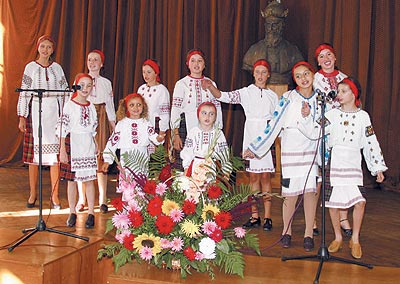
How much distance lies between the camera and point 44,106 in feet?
17.5

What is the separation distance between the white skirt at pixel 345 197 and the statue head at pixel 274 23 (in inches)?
112

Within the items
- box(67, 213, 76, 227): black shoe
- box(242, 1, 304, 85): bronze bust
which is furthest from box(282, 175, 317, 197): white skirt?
box(242, 1, 304, 85): bronze bust

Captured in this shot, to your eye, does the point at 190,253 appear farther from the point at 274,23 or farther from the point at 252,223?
the point at 274,23

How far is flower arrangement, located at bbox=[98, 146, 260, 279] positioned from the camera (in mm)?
3404

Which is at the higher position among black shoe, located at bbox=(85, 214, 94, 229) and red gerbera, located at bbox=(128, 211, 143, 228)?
red gerbera, located at bbox=(128, 211, 143, 228)

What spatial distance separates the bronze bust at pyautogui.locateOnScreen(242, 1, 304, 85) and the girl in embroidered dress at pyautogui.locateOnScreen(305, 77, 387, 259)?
2518 mm

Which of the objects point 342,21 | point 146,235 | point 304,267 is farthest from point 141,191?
point 342,21

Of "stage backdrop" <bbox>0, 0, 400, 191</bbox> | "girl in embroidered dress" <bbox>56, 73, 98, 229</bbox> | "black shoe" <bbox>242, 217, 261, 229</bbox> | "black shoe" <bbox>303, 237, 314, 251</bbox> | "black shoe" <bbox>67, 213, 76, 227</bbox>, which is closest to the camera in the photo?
"black shoe" <bbox>303, 237, 314, 251</bbox>

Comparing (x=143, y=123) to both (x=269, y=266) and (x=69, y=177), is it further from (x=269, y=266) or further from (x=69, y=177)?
(x=269, y=266)

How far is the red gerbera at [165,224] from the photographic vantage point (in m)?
3.38

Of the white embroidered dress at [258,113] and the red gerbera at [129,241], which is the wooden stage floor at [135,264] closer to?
the red gerbera at [129,241]

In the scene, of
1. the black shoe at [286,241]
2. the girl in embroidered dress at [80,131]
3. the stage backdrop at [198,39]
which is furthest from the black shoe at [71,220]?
the stage backdrop at [198,39]

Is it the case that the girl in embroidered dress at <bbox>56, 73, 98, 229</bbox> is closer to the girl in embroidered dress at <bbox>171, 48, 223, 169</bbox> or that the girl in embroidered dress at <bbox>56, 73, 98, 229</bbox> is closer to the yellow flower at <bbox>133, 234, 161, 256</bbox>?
the girl in embroidered dress at <bbox>171, 48, 223, 169</bbox>

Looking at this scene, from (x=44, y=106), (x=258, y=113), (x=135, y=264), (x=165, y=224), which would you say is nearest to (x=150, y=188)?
(x=165, y=224)
